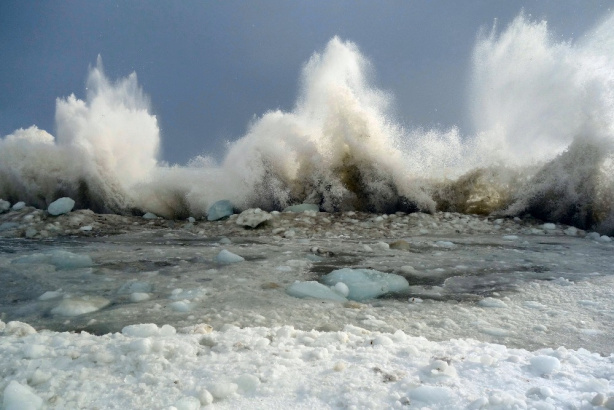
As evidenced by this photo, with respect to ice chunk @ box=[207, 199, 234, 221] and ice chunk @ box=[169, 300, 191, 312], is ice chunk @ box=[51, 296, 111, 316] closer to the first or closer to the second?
ice chunk @ box=[169, 300, 191, 312]

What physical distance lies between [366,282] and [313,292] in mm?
285

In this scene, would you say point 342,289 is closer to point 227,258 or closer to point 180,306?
point 180,306

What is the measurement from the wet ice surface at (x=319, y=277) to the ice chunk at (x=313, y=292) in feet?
0.14

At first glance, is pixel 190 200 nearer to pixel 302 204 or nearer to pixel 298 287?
A: pixel 302 204

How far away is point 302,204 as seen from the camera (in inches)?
204

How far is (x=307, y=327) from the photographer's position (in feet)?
5.14

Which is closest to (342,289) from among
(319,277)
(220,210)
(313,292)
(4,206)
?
(313,292)

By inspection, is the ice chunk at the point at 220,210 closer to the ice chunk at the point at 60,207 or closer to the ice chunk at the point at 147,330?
the ice chunk at the point at 60,207

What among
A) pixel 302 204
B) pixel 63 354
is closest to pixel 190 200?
pixel 302 204

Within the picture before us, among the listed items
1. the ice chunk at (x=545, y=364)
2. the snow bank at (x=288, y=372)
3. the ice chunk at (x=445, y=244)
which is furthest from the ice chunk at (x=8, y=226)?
the ice chunk at (x=545, y=364)

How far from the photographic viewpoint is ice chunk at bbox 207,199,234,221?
5125 mm

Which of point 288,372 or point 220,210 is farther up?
point 220,210

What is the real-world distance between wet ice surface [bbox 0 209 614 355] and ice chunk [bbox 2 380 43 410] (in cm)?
50

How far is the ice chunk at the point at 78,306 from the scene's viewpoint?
174cm
